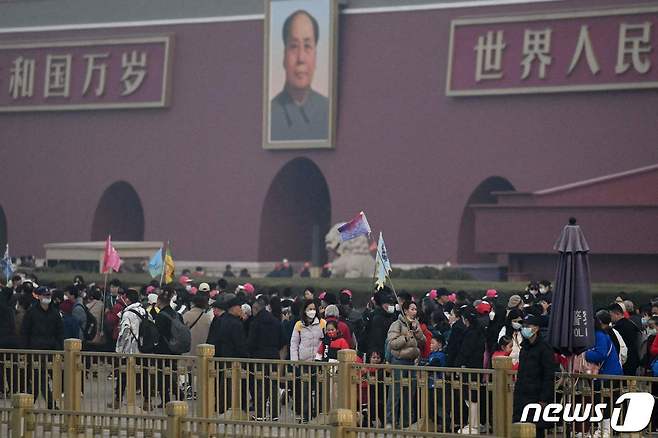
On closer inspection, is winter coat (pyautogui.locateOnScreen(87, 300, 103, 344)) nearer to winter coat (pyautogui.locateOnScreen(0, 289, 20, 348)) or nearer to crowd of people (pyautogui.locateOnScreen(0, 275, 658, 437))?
crowd of people (pyautogui.locateOnScreen(0, 275, 658, 437))

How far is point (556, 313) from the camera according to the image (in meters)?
11.8

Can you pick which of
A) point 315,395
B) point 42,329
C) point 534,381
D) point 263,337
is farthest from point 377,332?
point 534,381

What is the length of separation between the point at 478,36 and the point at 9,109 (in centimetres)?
1392

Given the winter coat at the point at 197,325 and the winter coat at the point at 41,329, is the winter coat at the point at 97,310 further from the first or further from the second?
the winter coat at the point at 41,329

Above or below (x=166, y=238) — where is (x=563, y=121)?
above

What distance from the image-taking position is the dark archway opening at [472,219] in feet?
113

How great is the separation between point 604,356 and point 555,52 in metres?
21.1

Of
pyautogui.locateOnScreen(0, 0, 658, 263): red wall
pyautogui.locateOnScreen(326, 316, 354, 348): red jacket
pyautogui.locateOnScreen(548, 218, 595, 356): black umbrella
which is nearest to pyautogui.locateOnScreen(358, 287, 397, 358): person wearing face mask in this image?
pyautogui.locateOnScreen(326, 316, 354, 348): red jacket

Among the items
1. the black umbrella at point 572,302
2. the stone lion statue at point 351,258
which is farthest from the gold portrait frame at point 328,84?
the black umbrella at point 572,302

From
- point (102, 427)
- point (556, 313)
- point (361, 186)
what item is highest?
point (361, 186)

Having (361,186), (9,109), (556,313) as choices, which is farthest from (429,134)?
(556,313)

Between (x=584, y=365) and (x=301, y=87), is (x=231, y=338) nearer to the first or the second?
(x=584, y=365)

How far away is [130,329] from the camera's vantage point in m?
15.6

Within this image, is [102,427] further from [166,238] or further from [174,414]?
[166,238]
